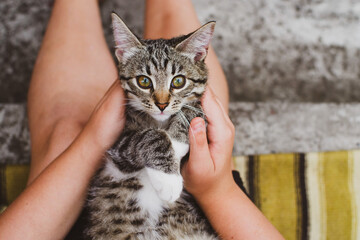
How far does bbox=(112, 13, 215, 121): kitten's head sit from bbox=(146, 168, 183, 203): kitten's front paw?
0.20 m

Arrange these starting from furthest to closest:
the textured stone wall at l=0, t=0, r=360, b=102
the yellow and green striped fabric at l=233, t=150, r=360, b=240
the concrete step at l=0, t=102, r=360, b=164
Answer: the textured stone wall at l=0, t=0, r=360, b=102 → the concrete step at l=0, t=102, r=360, b=164 → the yellow and green striped fabric at l=233, t=150, r=360, b=240

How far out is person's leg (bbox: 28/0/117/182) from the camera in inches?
51.4

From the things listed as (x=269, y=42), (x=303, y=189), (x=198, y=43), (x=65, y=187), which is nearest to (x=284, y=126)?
(x=303, y=189)

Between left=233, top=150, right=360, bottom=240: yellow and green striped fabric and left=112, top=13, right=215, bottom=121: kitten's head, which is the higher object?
left=112, top=13, right=215, bottom=121: kitten's head

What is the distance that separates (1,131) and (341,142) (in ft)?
5.93

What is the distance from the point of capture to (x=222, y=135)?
3.47 feet

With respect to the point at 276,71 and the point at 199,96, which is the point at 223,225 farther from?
the point at 276,71

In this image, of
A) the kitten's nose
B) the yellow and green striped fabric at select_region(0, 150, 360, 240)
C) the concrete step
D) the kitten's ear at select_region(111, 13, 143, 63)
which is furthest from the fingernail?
the concrete step

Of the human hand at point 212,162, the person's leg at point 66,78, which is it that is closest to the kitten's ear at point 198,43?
the human hand at point 212,162

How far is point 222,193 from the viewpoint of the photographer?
109cm

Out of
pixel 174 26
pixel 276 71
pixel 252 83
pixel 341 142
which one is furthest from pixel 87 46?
pixel 341 142

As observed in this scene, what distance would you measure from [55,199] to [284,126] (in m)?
1.22

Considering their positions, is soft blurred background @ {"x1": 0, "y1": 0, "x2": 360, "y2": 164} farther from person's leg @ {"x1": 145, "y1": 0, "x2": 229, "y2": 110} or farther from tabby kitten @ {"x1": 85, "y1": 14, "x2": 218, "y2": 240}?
tabby kitten @ {"x1": 85, "y1": 14, "x2": 218, "y2": 240}

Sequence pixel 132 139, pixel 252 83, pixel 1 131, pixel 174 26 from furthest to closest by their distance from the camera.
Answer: pixel 252 83
pixel 1 131
pixel 174 26
pixel 132 139
